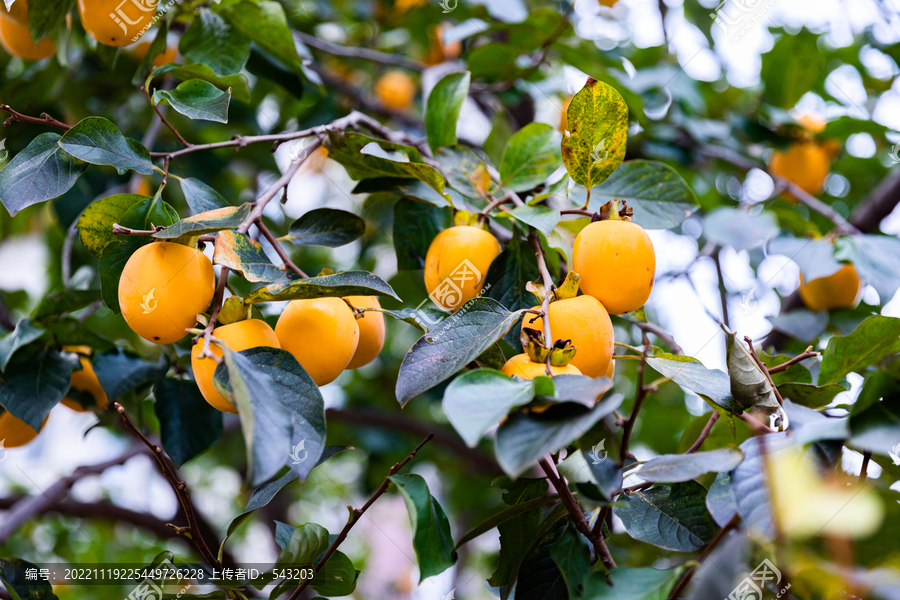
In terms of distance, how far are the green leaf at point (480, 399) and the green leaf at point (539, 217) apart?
18 cm

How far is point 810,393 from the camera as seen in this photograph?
617mm

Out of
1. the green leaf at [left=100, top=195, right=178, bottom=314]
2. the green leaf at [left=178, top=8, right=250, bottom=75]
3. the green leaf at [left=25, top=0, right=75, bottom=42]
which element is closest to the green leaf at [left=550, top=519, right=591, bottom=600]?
the green leaf at [left=100, top=195, right=178, bottom=314]

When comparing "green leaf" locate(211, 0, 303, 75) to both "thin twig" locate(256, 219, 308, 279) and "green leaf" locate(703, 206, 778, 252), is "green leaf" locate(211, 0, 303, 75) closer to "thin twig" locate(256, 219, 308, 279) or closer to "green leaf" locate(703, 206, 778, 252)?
"thin twig" locate(256, 219, 308, 279)

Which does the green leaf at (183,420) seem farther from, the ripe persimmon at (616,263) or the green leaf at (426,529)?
the ripe persimmon at (616,263)

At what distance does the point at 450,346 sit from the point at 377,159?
25 cm

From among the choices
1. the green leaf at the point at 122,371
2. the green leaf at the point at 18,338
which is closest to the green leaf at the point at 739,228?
the green leaf at the point at 122,371

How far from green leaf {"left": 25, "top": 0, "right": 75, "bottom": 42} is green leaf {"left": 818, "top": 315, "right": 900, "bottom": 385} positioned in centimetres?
103

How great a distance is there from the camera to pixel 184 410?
826 mm

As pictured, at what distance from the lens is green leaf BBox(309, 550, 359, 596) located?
592 millimetres

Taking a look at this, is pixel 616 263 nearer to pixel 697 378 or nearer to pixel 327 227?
pixel 697 378

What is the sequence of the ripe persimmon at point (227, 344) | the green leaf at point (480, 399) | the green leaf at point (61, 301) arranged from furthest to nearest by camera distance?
1. the green leaf at point (61, 301)
2. the ripe persimmon at point (227, 344)
3. the green leaf at point (480, 399)

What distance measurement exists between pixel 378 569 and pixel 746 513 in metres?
4.09

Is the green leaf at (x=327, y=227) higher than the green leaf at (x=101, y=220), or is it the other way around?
the green leaf at (x=101, y=220)

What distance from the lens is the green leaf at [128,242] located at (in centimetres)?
58
